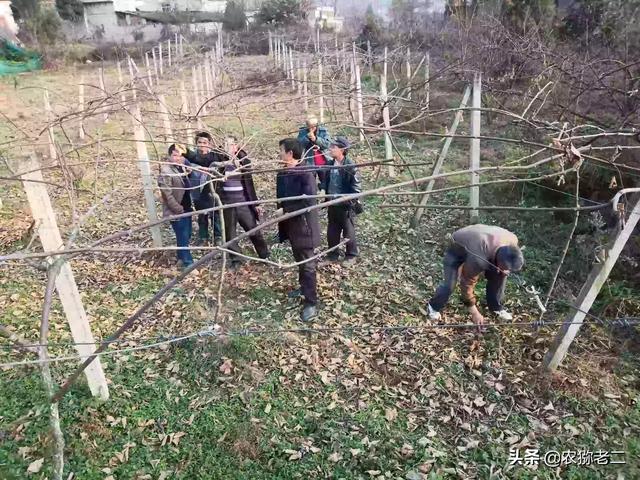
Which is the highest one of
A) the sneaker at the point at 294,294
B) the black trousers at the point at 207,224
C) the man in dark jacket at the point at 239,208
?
the man in dark jacket at the point at 239,208

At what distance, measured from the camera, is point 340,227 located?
5.20m

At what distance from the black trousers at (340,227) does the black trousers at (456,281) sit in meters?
1.16

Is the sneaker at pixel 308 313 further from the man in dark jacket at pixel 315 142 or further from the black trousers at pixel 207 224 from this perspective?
the black trousers at pixel 207 224

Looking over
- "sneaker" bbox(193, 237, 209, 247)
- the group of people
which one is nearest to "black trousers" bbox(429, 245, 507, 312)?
the group of people

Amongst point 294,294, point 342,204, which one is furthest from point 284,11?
point 294,294

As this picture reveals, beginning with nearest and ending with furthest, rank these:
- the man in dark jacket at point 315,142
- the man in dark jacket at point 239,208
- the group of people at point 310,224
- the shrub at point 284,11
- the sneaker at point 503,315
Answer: the group of people at point 310,224 < the sneaker at point 503,315 < the man in dark jacket at point 239,208 < the man in dark jacket at point 315,142 < the shrub at point 284,11

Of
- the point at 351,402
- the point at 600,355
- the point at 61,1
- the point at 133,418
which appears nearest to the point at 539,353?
the point at 600,355

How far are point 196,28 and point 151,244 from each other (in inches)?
1078

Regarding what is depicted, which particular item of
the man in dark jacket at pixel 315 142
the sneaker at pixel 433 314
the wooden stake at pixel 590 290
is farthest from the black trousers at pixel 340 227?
the wooden stake at pixel 590 290

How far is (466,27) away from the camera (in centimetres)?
1156

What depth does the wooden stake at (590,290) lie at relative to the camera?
3102 millimetres

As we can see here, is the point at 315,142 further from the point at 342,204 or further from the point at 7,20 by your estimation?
the point at 7,20

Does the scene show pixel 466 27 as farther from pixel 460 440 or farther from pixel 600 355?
pixel 460 440

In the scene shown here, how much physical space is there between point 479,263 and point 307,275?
1.50m
